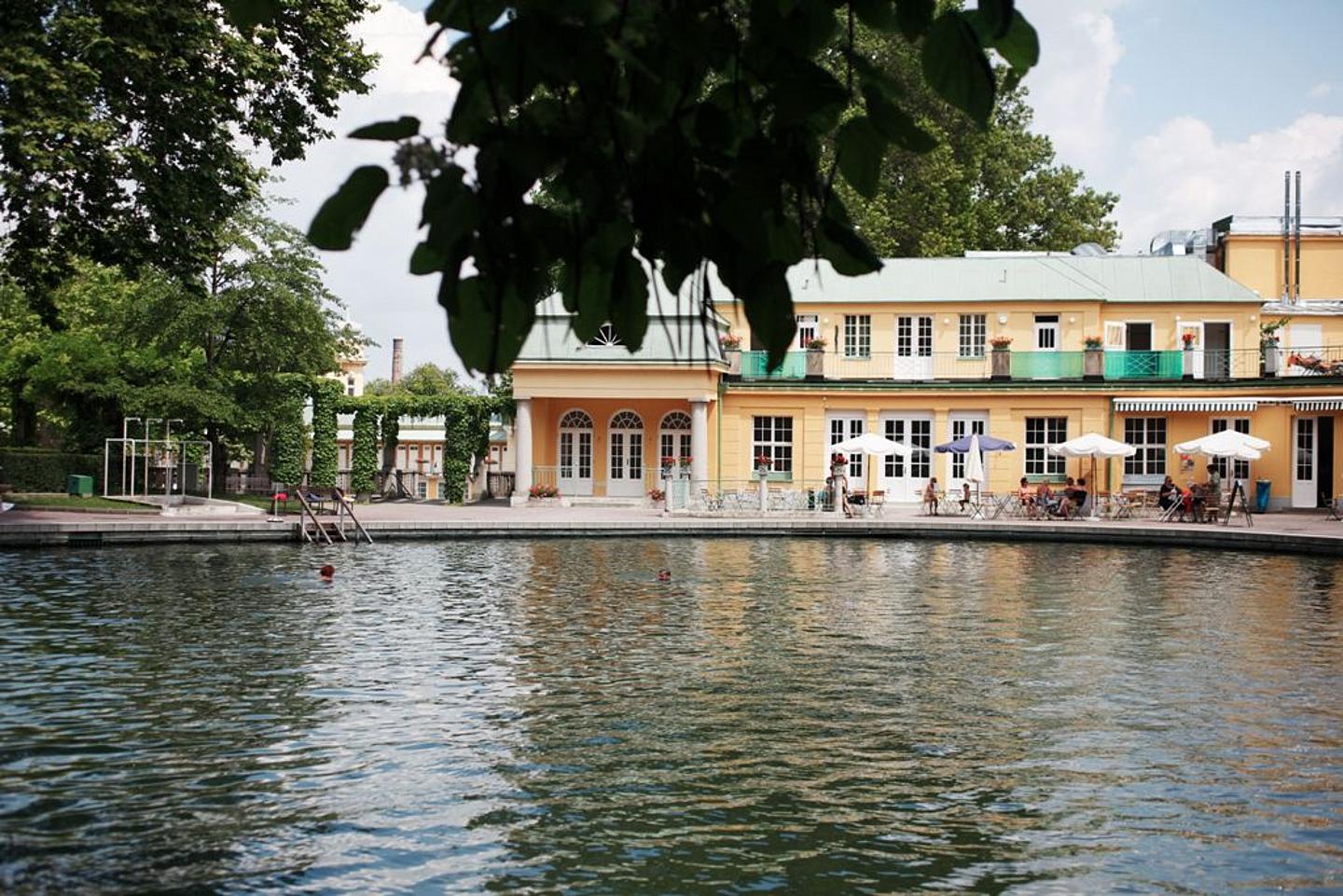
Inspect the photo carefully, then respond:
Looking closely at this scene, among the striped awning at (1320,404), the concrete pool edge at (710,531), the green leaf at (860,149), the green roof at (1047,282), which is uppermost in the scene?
the green roof at (1047,282)

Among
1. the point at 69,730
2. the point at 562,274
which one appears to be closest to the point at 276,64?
the point at 69,730

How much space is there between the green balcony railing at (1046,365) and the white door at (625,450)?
35.2 feet

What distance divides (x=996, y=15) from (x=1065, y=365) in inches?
1557

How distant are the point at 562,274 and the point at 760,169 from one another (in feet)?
1.59

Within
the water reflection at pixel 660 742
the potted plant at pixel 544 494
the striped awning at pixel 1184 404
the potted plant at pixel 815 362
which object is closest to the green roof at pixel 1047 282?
the potted plant at pixel 815 362

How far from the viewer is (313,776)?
8109mm

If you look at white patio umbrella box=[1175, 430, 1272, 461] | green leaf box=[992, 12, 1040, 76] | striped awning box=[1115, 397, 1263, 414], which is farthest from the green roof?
green leaf box=[992, 12, 1040, 76]

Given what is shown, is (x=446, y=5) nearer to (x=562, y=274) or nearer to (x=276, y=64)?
(x=562, y=274)

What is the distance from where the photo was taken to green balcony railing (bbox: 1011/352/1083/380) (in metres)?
40.1

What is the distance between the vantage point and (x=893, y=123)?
7.92 ft

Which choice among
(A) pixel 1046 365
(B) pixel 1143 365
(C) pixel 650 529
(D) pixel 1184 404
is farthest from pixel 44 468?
(D) pixel 1184 404

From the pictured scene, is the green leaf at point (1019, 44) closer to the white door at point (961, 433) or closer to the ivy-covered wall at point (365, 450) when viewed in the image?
the white door at point (961, 433)

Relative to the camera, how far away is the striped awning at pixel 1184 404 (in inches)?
1495

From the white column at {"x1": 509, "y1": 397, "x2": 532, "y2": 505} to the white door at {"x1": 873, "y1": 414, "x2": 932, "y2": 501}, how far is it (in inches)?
424
